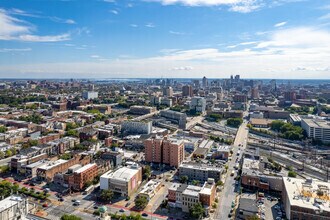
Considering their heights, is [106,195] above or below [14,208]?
below

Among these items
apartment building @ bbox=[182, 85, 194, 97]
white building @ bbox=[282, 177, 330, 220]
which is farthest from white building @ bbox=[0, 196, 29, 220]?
apartment building @ bbox=[182, 85, 194, 97]

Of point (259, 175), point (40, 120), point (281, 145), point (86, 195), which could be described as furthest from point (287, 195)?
point (40, 120)

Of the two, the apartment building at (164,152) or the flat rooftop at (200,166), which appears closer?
the flat rooftop at (200,166)

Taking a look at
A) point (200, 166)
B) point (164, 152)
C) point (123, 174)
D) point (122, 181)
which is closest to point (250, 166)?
point (200, 166)

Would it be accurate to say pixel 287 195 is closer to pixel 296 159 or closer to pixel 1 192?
pixel 296 159

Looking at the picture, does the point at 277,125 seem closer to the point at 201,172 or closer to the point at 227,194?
the point at 201,172

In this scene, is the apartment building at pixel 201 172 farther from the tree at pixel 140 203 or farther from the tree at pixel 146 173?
the tree at pixel 140 203

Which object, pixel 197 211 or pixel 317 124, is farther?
pixel 317 124

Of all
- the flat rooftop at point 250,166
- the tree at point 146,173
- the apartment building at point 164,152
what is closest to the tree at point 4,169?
the tree at point 146,173
